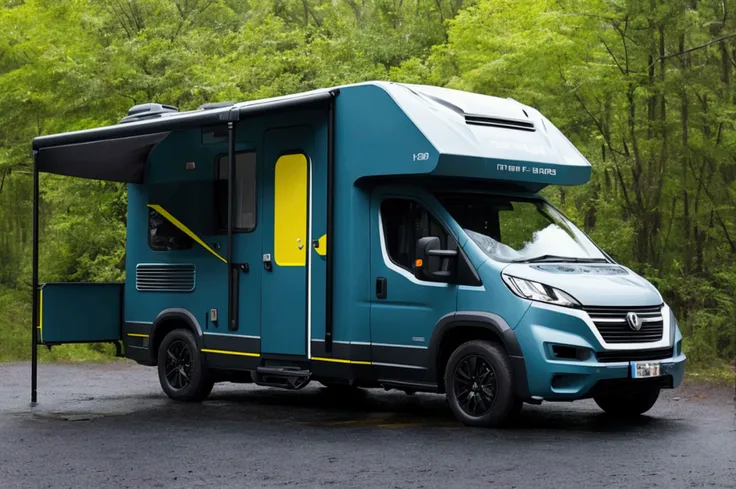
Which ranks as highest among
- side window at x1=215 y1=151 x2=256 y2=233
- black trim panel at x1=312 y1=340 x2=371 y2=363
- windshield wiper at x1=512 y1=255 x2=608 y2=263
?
side window at x1=215 y1=151 x2=256 y2=233

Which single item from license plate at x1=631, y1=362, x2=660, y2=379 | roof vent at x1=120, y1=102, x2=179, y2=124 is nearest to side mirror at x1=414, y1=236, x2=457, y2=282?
license plate at x1=631, y1=362, x2=660, y2=379

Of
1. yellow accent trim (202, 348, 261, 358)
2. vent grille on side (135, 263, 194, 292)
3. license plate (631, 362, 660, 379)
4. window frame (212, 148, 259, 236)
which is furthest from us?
vent grille on side (135, 263, 194, 292)

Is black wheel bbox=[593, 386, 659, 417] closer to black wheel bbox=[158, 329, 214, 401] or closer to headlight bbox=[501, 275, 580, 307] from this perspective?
headlight bbox=[501, 275, 580, 307]

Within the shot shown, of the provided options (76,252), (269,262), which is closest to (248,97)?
(76,252)

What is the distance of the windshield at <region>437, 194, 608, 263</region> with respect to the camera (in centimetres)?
1027

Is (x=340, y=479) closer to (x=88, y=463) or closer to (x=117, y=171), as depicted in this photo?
(x=88, y=463)

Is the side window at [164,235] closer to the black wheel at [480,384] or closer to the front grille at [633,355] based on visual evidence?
the black wheel at [480,384]

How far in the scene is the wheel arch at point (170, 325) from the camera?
41.2 feet

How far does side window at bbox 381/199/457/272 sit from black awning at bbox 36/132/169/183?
11.0 ft

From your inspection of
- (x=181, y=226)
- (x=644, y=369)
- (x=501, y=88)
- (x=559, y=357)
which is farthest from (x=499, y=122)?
(x=501, y=88)

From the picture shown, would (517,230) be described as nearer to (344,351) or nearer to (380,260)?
(380,260)

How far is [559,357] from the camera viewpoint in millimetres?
9461

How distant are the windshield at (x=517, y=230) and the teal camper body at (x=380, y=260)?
0.07 feet

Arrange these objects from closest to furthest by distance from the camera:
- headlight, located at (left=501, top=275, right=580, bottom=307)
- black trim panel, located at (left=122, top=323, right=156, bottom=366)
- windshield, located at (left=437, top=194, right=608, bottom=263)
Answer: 1. headlight, located at (left=501, top=275, right=580, bottom=307)
2. windshield, located at (left=437, top=194, right=608, bottom=263)
3. black trim panel, located at (left=122, top=323, right=156, bottom=366)
